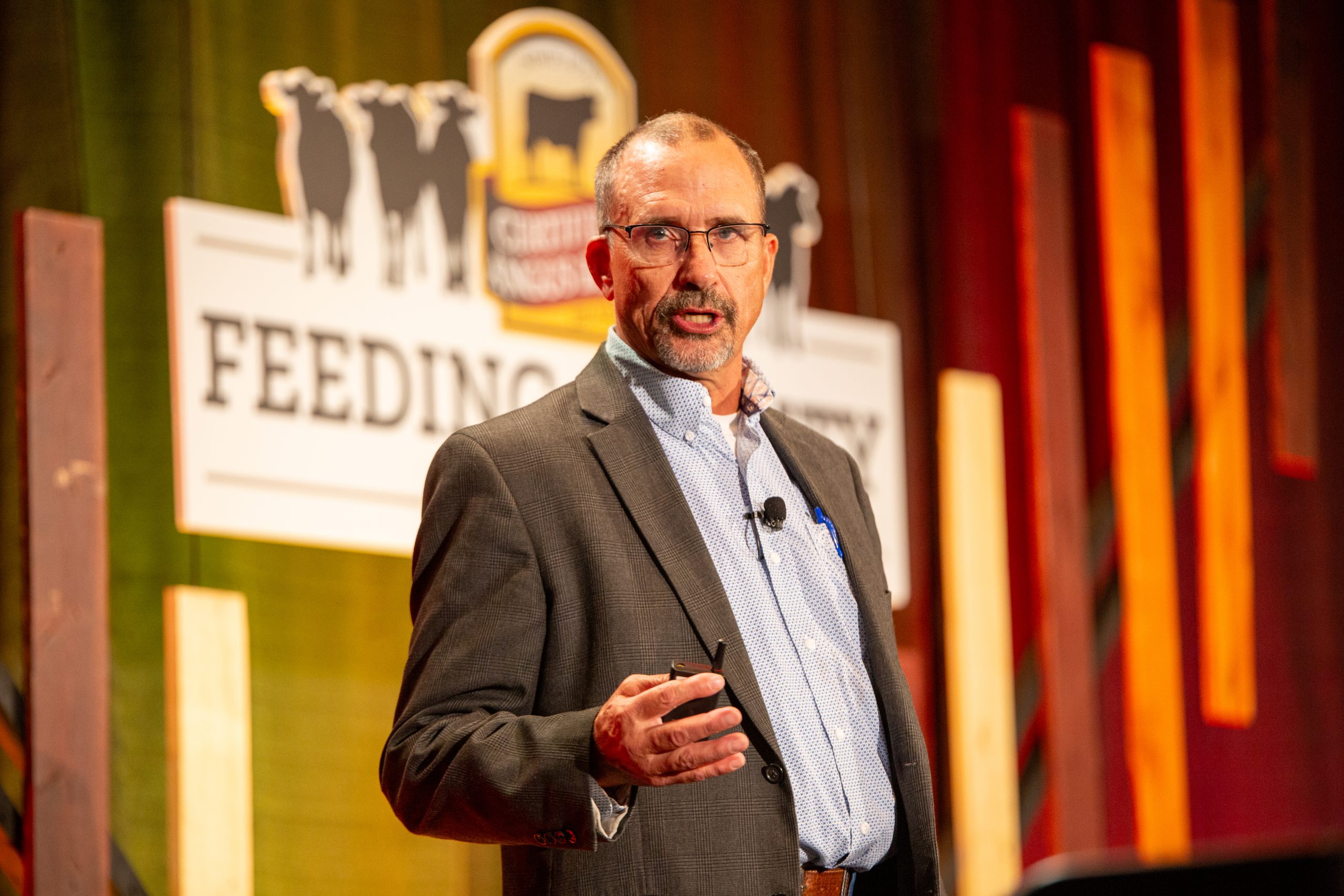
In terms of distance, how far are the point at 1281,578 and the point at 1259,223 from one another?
3.66 feet

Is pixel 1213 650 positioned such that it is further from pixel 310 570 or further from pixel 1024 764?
pixel 310 570

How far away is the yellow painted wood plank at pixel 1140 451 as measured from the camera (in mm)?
4391

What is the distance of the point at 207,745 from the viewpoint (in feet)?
9.73

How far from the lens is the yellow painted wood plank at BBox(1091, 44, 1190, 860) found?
4391 millimetres

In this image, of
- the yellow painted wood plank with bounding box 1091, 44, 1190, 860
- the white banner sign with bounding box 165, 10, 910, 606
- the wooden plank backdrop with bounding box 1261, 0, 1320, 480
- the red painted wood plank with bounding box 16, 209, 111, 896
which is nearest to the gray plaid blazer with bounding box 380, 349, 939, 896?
the red painted wood plank with bounding box 16, 209, 111, 896

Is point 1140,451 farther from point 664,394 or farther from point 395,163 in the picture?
point 664,394

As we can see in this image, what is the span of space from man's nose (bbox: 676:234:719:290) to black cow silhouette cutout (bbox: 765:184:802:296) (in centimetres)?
197

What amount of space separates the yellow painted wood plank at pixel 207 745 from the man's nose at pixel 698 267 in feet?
4.95

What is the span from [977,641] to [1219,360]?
1.31 m

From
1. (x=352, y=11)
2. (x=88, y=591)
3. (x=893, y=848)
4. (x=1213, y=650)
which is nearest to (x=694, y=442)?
(x=893, y=848)

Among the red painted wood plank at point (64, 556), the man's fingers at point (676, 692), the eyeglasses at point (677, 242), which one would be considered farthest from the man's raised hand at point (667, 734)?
the red painted wood plank at point (64, 556)

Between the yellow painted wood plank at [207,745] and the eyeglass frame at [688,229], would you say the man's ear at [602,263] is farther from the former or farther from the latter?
the yellow painted wood plank at [207,745]

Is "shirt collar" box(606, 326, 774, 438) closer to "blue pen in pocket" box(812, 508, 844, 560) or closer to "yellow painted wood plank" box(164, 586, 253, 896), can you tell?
"blue pen in pocket" box(812, 508, 844, 560)

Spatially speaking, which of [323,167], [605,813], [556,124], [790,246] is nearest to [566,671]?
[605,813]
